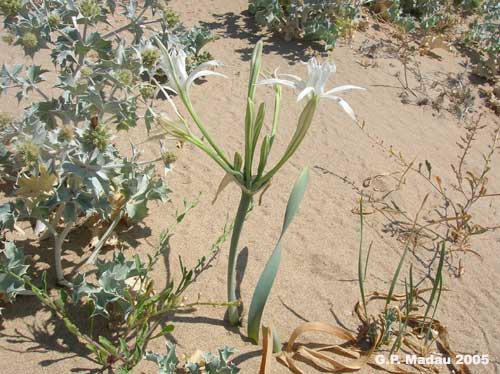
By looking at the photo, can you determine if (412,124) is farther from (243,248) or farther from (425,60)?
(243,248)

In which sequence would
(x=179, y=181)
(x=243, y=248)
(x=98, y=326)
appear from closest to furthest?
(x=98, y=326)
(x=243, y=248)
(x=179, y=181)

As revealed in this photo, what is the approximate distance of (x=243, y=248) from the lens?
2.72 metres

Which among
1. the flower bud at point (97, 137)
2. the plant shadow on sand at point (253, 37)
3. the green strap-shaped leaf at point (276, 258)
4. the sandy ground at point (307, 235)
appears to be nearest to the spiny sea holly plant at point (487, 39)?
the sandy ground at point (307, 235)

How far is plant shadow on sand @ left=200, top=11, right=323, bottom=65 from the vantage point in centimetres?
489

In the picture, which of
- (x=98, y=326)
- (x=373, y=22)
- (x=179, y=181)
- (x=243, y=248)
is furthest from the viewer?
(x=373, y=22)

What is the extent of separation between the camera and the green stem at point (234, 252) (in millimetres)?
1943

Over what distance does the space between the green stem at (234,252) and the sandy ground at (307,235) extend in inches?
3.5

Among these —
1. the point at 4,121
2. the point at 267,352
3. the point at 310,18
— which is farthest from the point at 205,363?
the point at 310,18

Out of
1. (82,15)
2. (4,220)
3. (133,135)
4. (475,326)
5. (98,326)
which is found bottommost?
(475,326)

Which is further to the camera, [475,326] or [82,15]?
[475,326]

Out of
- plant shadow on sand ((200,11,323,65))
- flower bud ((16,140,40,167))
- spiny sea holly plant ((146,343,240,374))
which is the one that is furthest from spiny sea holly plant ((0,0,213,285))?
plant shadow on sand ((200,11,323,65))

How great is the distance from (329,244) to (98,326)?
133 centimetres

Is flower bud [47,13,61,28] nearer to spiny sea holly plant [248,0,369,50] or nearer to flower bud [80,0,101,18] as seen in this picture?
flower bud [80,0,101,18]

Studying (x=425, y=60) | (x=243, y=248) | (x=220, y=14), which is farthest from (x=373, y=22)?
(x=243, y=248)
